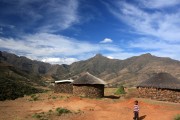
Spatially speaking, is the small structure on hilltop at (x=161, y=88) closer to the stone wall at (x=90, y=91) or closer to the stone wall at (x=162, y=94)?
the stone wall at (x=162, y=94)

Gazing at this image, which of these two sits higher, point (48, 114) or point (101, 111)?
point (101, 111)

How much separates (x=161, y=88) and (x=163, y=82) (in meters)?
0.84

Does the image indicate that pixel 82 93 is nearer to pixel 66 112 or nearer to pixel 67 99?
pixel 67 99

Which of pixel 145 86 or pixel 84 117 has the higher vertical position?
pixel 145 86

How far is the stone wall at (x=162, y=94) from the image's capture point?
28.7 metres

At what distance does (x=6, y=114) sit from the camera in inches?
894

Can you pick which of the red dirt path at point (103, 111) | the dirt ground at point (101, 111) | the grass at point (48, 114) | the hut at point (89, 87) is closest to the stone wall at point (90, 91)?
the hut at point (89, 87)

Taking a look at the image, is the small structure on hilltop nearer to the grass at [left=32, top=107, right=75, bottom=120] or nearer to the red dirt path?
the red dirt path

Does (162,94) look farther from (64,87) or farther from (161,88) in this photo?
(64,87)

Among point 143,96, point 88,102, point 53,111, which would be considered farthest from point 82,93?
point 53,111

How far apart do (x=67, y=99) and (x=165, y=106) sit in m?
11.4

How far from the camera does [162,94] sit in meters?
29.1

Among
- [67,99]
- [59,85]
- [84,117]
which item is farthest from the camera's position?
[59,85]

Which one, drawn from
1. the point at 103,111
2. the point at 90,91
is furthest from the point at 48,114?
the point at 90,91
